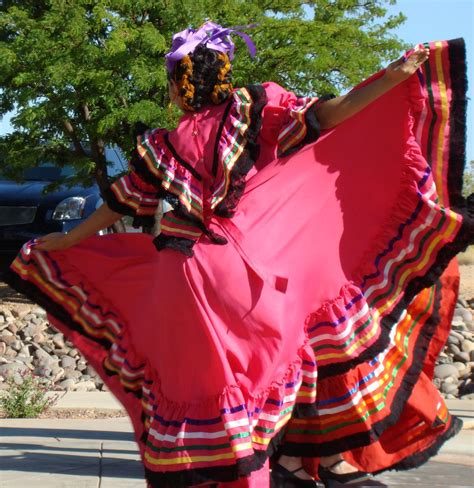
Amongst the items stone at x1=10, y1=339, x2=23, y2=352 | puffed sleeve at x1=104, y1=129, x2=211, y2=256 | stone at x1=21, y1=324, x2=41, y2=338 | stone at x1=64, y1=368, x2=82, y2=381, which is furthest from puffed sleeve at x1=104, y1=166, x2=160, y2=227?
stone at x1=21, y1=324, x2=41, y2=338

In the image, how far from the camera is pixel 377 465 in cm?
404

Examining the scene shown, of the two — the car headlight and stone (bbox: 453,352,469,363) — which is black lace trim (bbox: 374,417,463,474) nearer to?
stone (bbox: 453,352,469,363)

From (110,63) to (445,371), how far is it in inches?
166

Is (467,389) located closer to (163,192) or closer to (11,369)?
(11,369)

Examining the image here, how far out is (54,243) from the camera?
13.8 feet

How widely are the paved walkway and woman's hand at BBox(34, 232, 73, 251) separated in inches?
40.9

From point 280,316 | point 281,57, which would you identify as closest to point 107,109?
point 281,57

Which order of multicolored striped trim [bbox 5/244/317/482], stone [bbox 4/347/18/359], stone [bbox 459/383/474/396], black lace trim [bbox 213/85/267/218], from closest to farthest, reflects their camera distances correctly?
multicolored striped trim [bbox 5/244/317/482] < black lace trim [bbox 213/85/267/218] < stone [bbox 459/383/474/396] < stone [bbox 4/347/18/359]

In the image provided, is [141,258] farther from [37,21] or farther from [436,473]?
[37,21]

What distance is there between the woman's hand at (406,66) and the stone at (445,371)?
5366mm

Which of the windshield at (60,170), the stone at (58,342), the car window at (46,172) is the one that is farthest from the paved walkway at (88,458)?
the car window at (46,172)

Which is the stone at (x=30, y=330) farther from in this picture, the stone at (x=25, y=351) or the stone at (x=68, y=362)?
the stone at (x=68, y=362)

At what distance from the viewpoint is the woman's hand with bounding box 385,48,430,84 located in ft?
11.8

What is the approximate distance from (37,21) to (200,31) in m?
6.71
